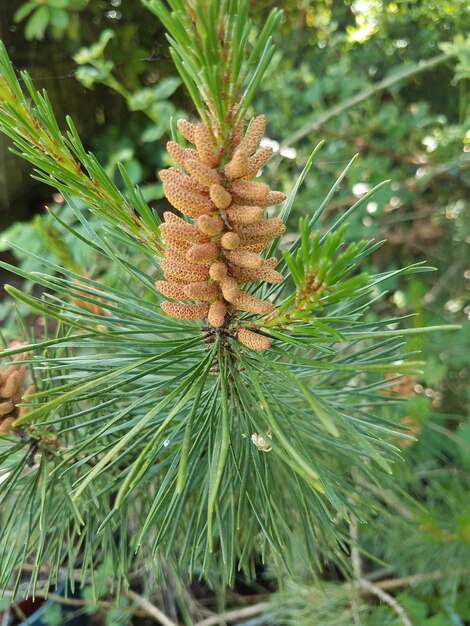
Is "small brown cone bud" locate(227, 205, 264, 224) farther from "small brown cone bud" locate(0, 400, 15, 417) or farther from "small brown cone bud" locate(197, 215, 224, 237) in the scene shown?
"small brown cone bud" locate(0, 400, 15, 417)

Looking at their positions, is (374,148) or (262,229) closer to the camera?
(262,229)

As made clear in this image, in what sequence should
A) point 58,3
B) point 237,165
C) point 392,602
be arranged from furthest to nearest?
1. point 58,3
2. point 392,602
3. point 237,165

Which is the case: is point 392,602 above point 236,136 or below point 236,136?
below

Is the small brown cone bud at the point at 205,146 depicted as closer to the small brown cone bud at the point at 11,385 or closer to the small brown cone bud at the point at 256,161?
the small brown cone bud at the point at 256,161

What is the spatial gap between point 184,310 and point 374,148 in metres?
0.69

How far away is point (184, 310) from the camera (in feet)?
0.76

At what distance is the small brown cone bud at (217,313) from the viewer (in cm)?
22

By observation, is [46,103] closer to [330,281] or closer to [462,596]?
[330,281]

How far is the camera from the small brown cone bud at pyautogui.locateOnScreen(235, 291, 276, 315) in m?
0.22

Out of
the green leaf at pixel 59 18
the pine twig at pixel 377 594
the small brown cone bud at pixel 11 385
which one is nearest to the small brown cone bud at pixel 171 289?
the small brown cone bud at pixel 11 385

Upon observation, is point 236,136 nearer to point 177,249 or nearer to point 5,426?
point 177,249

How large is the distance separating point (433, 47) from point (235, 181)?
0.86 m

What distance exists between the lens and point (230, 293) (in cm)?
21

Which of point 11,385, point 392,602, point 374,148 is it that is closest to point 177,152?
point 11,385
